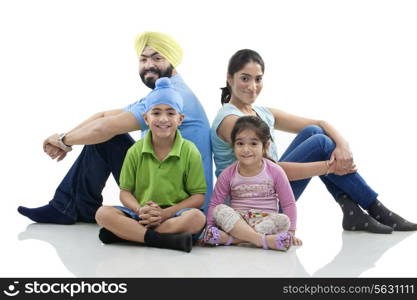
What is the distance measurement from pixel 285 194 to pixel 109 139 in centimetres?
108

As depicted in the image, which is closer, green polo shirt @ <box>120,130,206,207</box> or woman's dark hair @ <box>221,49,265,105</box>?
green polo shirt @ <box>120,130,206,207</box>

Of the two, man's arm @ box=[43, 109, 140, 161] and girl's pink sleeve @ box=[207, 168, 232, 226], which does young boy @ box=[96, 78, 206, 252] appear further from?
man's arm @ box=[43, 109, 140, 161]

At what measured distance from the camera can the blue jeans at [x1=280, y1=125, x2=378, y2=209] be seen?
161 inches

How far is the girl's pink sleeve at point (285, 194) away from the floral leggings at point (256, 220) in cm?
6

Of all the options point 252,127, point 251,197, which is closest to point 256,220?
point 251,197

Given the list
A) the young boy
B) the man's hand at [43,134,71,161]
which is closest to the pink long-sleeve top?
the young boy

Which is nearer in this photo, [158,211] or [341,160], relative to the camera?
[158,211]

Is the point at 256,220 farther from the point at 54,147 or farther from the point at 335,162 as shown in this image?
the point at 54,147

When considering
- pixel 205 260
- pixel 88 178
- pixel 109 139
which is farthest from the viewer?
pixel 88 178

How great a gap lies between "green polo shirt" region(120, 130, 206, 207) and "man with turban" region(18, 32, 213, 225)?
0.25 metres

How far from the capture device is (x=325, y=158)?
4117 millimetres

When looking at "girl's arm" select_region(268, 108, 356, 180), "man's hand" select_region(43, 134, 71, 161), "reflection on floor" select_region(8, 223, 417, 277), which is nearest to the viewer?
"reflection on floor" select_region(8, 223, 417, 277)

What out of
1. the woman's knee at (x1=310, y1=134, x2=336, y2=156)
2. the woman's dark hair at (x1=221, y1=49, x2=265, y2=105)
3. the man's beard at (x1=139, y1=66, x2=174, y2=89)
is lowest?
the woman's knee at (x1=310, y1=134, x2=336, y2=156)

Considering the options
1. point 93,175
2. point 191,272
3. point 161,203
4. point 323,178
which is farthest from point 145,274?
point 323,178
